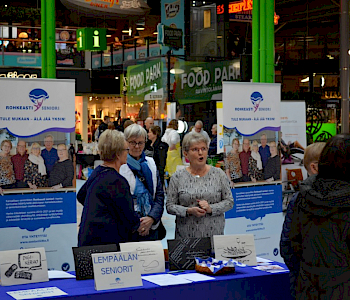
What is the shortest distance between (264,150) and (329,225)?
10.2 ft

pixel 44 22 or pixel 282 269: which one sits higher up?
pixel 44 22

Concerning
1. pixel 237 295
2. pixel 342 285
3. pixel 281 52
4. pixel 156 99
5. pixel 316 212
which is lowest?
pixel 237 295

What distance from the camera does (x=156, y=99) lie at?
16.6m

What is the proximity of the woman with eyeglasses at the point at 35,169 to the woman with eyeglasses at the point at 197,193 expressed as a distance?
115cm

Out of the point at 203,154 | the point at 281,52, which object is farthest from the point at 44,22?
the point at 281,52

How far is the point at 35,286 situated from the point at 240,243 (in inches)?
52.9

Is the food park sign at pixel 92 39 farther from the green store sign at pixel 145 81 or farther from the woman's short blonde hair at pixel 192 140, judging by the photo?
the woman's short blonde hair at pixel 192 140

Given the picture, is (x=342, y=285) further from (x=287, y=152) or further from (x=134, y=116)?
(x=134, y=116)

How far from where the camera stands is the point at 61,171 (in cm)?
516

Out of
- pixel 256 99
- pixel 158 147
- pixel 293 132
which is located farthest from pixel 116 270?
Result: pixel 158 147

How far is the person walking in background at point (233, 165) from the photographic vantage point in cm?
592

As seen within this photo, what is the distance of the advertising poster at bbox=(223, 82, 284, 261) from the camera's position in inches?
233

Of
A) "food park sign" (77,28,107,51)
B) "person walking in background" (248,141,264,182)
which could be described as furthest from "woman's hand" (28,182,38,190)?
"food park sign" (77,28,107,51)

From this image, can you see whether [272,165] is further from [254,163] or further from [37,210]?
[37,210]
